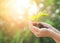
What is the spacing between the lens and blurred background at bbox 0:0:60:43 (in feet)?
7.34

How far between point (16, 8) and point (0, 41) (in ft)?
1.84

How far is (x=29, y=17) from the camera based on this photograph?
2469 millimetres

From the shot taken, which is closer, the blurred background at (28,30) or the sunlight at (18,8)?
the blurred background at (28,30)

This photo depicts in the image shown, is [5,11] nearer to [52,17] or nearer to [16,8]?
[16,8]

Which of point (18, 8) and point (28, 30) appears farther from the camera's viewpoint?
point (18, 8)

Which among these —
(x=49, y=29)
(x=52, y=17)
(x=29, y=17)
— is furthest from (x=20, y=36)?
(x=49, y=29)

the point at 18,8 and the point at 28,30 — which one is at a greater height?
the point at 18,8

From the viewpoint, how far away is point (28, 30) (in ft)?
7.57

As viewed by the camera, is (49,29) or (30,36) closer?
(49,29)

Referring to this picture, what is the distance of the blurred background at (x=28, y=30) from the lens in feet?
7.34

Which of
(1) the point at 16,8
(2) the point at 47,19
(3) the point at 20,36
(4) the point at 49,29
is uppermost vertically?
(1) the point at 16,8

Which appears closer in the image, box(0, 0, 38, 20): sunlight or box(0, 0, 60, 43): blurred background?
box(0, 0, 60, 43): blurred background

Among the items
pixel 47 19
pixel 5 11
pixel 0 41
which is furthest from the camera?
pixel 5 11

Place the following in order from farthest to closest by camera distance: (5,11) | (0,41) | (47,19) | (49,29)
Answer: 1. (5,11)
2. (47,19)
3. (0,41)
4. (49,29)
